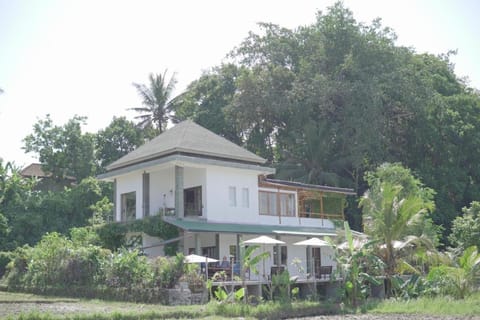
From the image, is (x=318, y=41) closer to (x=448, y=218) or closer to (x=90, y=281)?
(x=448, y=218)

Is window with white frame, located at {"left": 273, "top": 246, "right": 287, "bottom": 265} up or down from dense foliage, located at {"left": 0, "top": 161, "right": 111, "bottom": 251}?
down

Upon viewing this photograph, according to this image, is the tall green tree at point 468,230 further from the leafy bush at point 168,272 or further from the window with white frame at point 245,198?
the leafy bush at point 168,272

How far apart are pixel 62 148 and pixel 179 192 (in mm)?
25327

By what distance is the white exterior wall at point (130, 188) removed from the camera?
34.5m

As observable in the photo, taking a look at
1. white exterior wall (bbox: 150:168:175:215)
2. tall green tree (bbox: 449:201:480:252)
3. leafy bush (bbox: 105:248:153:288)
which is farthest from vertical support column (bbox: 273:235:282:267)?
tall green tree (bbox: 449:201:480:252)

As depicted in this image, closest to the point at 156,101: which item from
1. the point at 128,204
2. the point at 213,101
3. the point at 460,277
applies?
the point at 213,101

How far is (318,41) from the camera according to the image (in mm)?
50500

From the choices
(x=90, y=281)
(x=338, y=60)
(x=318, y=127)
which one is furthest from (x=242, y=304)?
(x=338, y=60)

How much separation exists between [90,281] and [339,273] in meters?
10.2

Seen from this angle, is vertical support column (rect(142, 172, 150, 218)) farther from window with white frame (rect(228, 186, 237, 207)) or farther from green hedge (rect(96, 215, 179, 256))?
window with white frame (rect(228, 186, 237, 207))

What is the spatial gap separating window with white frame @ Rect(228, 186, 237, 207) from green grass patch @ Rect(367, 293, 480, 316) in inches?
421

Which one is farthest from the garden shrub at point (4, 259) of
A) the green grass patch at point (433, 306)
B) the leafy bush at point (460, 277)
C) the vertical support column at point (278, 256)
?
the leafy bush at point (460, 277)

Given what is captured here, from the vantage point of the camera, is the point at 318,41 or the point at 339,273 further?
the point at 318,41

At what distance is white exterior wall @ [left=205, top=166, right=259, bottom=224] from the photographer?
107ft
